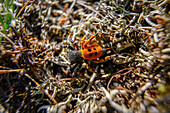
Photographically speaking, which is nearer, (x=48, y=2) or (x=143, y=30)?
(x=143, y=30)

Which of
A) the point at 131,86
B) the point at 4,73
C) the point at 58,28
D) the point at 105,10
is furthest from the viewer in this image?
the point at 58,28

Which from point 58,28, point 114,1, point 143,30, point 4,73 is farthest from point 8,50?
point 143,30

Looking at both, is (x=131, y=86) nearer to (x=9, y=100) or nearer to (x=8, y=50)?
(x=9, y=100)

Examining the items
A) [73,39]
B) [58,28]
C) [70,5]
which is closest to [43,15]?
[58,28]

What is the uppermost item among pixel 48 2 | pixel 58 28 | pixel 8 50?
pixel 48 2

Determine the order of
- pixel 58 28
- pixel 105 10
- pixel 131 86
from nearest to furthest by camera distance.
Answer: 1. pixel 131 86
2. pixel 105 10
3. pixel 58 28

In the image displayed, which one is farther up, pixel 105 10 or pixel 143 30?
pixel 105 10

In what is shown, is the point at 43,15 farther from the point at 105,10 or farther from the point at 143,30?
the point at 143,30
